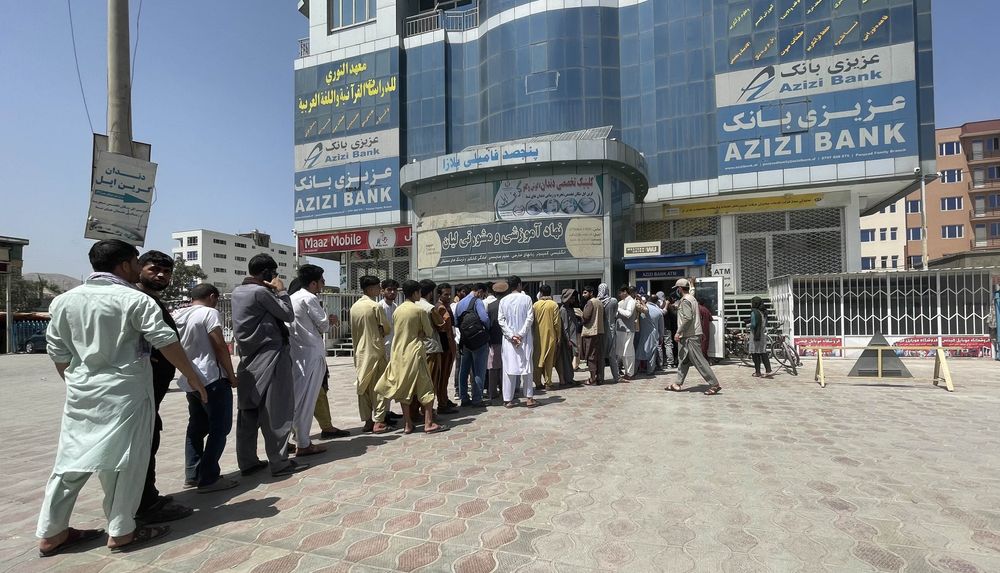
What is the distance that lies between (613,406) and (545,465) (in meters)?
2.53

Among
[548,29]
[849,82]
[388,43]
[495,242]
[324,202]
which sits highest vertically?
[388,43]

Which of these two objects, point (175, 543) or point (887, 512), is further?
point (887, 512)

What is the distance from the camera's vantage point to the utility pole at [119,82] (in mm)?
4074

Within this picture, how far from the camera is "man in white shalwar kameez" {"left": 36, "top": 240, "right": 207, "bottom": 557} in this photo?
8.13ft

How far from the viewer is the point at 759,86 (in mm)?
18531

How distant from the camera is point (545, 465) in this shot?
381cm

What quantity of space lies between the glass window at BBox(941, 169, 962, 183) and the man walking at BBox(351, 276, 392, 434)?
6089 cm

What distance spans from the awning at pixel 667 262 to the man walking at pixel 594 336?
8188 mm

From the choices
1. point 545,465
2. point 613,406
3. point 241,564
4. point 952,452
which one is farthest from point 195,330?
point 952,452

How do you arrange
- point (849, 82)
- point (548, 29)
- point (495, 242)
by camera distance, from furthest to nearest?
point (548, 29) → point (849, 82) → point (495, 242)

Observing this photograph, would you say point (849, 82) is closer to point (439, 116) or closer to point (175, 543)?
point (439, 116)

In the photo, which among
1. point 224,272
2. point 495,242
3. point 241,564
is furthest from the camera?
point 224,272

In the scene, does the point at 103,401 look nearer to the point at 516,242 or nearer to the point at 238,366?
the point at 238,366

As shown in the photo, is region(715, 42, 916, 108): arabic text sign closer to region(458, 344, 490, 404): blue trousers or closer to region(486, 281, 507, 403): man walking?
region(486, 281, 507, 403): man walking
